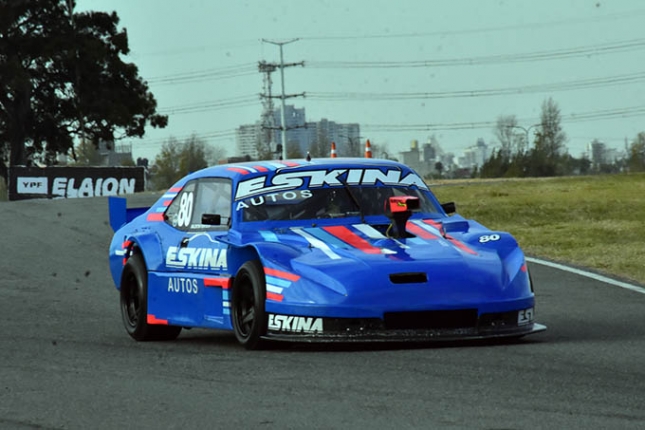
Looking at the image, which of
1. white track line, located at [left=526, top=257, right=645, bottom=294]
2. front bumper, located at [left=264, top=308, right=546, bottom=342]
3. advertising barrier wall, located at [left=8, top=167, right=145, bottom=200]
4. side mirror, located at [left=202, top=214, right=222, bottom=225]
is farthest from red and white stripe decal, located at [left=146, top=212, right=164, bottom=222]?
advertising barrier wall, located at [left=8, top=167, right=145, bottom=200]

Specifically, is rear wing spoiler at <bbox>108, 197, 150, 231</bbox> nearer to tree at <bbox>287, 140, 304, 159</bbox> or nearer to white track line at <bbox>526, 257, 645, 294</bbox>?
white track line at <bbox>526, 257, 645, 294</bbox>

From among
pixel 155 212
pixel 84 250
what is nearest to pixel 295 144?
pixel 84 250

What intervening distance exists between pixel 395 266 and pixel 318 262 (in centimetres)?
47

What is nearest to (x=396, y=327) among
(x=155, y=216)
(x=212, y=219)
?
(x=212, y=219)

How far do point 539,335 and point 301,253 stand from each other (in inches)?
68.4

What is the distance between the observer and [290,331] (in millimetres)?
8172

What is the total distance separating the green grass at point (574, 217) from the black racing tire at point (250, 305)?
20.1 ft

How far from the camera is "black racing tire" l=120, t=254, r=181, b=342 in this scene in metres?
9.66

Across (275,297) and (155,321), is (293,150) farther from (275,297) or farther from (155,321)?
(275,297)

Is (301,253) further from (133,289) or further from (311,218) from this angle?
(133,289)

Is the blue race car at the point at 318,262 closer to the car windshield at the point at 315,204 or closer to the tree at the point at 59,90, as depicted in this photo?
the car windshield at the point at 315,204

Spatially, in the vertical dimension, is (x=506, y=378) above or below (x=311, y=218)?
below

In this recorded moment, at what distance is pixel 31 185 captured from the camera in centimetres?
Answer: 4612

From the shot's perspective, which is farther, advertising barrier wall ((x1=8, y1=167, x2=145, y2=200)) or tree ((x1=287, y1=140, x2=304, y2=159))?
tree ((x1=287, y1=140, x2=304, y2=159))
